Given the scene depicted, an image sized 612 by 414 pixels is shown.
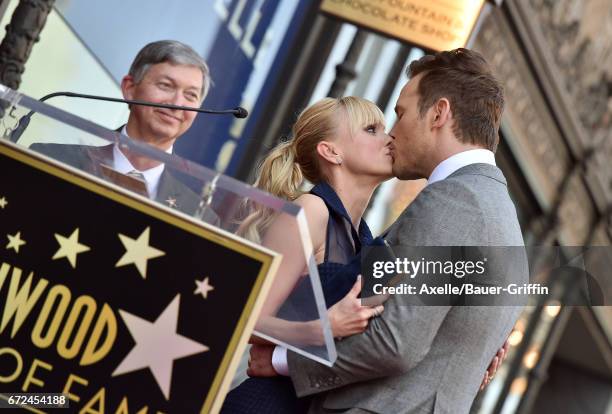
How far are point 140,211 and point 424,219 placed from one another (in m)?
0.76

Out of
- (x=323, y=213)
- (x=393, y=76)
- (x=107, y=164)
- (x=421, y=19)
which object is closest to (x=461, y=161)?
(x=323, y=213)

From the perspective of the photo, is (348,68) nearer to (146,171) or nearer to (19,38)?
(19,38)

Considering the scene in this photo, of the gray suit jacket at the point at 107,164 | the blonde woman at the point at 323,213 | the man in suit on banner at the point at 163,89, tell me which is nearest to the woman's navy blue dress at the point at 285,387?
the blonde woman at the point at 323,213

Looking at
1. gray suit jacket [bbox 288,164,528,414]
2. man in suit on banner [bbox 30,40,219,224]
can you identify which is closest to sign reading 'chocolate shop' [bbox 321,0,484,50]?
man in suit on banner [bbox 30,40,219,224]

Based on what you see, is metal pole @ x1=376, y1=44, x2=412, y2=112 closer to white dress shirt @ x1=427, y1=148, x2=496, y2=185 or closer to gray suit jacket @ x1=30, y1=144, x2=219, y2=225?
white dress shirt @ x1=427, y1=148, x2=496, y2=185

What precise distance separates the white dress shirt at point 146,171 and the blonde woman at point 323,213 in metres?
0.22

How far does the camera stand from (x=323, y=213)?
3217 millimetres

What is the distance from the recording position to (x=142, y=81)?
14.3ft

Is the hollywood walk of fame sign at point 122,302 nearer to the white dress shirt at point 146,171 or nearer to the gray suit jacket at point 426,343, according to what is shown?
the white dress shirt at point 146,171

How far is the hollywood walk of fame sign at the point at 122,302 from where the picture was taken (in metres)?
2.39

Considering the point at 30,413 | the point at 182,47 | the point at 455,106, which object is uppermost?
the point at 182,47

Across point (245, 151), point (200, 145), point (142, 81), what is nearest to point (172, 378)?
point (142, 81)

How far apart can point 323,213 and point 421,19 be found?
398 centimetres

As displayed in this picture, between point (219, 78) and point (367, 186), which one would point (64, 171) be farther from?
point (219, 78)
